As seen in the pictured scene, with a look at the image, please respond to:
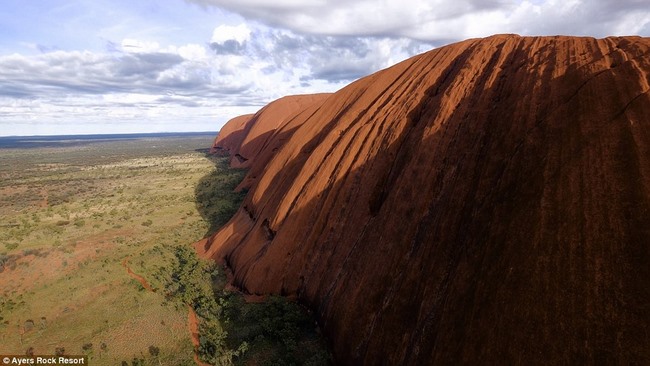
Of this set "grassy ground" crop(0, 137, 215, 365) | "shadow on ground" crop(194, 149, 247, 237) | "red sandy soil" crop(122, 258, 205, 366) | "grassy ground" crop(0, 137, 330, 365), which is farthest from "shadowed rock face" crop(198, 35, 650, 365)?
"shadow on ground" crop(194, 149, 247, 237)

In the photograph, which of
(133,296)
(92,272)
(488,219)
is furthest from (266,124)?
(488,219)

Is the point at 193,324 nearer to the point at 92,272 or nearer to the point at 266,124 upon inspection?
the point at 92,272

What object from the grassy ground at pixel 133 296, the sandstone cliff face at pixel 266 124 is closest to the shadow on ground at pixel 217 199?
the grassy ground at pixel 133 296

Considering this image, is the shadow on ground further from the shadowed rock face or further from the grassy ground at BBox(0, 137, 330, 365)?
the shadowed rock face

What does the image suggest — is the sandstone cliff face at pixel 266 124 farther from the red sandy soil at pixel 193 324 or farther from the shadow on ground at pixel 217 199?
the red sandy soil at pixel 193 324

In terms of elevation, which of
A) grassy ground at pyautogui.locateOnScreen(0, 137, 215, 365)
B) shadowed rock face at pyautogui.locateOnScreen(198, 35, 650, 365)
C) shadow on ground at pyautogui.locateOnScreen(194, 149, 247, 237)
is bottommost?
grassy ground at pyautogui.locateOnScreen(0, 137, 215, 365)
